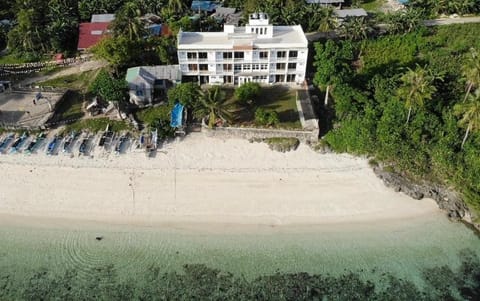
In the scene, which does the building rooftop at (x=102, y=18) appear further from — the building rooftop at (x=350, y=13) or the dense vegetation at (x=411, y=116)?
the building rooftop at (x=350, y=13)

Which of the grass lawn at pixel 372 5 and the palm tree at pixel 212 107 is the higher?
the grass lawn at pixel 372 5

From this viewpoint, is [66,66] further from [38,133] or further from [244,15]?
[244,15]

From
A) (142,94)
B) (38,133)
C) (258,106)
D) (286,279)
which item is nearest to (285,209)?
(286,279)

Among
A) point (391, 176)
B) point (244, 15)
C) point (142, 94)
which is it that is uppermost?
point (244, 15)

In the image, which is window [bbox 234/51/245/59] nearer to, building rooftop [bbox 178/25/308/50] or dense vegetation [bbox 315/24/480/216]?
building rooftop [bbox 178/25/308/50]

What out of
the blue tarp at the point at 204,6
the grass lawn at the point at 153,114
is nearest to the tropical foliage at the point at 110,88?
the grass lawn at the point at 153,114
